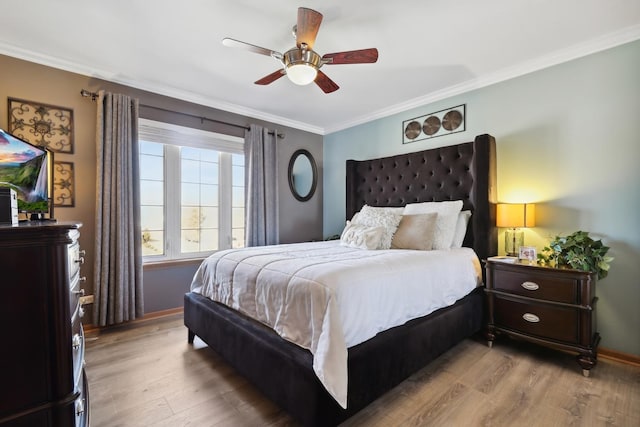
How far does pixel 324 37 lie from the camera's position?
2260 millimetres

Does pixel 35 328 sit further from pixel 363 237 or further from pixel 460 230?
pixel 460 230

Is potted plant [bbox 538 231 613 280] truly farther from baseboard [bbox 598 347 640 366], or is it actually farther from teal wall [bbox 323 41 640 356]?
baseboard [bbox 598 347 640 366]

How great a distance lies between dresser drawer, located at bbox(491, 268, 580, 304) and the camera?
2.12m

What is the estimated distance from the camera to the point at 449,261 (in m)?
2.31

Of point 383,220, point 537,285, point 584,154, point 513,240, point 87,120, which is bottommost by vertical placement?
point 537,285

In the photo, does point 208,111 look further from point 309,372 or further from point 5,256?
point 309,372

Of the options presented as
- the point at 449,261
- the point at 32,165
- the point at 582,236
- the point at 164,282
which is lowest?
the point at 164,282

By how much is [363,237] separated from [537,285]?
56.1 inches

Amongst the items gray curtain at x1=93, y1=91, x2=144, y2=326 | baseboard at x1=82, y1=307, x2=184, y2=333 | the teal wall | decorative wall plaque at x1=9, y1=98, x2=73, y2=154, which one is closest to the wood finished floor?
baseboard at x1=82, y1=307, x2=184, y2=333

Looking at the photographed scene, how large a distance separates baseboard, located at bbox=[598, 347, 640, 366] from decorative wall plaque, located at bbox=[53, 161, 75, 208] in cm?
477

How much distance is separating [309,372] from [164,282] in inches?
98.4

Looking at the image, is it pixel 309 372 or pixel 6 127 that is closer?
pixel 309 372

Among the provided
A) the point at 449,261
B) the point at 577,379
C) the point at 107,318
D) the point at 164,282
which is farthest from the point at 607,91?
the point at 107,318

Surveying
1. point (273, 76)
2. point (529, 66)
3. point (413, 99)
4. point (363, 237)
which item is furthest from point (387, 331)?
point (413, 99)
